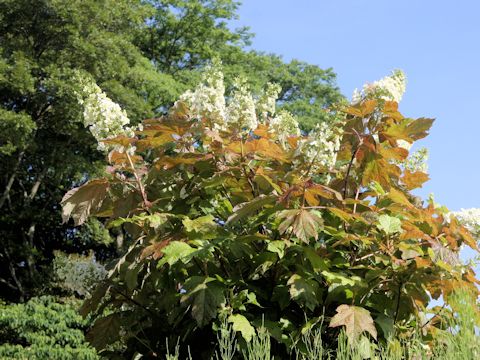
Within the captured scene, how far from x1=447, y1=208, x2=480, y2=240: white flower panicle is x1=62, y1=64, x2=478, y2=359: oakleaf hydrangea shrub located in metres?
0.30

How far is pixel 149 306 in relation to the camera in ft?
10.7

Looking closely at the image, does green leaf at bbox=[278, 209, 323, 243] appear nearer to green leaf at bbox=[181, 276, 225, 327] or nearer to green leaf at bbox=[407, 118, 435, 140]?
green leaf at bbox=[181, 276, 225, 327]

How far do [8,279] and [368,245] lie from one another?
59.1ft

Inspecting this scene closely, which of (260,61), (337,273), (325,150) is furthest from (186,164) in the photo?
(260,61)

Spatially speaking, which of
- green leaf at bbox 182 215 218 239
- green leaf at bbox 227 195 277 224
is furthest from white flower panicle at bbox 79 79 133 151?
green leaf at bbox 227 195 277 224

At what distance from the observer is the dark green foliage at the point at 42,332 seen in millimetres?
9188

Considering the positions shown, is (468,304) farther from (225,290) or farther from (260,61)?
(260,61)

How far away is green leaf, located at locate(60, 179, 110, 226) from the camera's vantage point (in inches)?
121

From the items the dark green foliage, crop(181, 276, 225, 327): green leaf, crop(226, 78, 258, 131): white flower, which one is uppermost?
crop(226, 78, 258, 131): white flower

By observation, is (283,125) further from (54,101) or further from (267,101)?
(54,101)

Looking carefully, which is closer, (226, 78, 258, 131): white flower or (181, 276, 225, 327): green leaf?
(181, 276, 225, 327): green leaf

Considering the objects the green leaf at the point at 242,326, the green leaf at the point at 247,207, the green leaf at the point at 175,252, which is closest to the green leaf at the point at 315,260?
the green leaf at the point at 247,207

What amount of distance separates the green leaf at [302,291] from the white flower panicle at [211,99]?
3.26ft

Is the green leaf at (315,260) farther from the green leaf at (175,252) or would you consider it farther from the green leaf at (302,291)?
the green leaf at (175,252)
